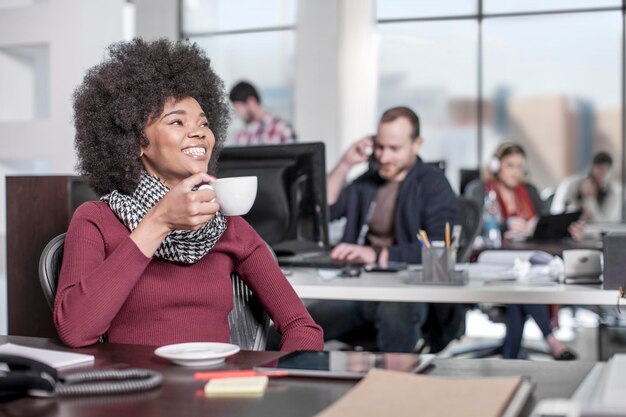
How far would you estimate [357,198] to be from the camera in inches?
144

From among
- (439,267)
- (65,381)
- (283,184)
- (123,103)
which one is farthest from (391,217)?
(65,381)

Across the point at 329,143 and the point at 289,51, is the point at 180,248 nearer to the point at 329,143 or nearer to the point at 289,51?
the point at 329,143

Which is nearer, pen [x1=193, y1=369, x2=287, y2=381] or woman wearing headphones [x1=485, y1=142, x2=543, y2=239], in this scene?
pen [x1=193, y1=369, x2=287, y2=381]

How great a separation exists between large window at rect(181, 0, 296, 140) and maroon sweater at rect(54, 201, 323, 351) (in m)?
7.55

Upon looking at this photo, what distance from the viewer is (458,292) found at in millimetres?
2357

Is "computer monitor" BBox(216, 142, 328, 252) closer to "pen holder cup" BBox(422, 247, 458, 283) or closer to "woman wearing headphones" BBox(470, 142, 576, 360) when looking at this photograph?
"pen holder cup" BBox(422, 247, 458, 283)

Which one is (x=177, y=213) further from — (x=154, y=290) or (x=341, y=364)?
(x=341, y=364)

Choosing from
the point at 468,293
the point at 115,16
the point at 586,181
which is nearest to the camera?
the point at 468,293

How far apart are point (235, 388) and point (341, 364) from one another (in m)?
0.18

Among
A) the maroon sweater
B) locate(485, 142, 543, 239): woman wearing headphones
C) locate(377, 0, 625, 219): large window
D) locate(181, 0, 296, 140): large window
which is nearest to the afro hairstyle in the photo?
the maroon sweater

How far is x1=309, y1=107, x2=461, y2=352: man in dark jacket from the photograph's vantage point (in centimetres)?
296

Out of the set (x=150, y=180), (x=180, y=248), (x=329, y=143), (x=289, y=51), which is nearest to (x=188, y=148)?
(x=150, y=180)

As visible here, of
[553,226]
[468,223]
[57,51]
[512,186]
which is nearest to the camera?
[57,51]

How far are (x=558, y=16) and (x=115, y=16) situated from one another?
7018 mm
